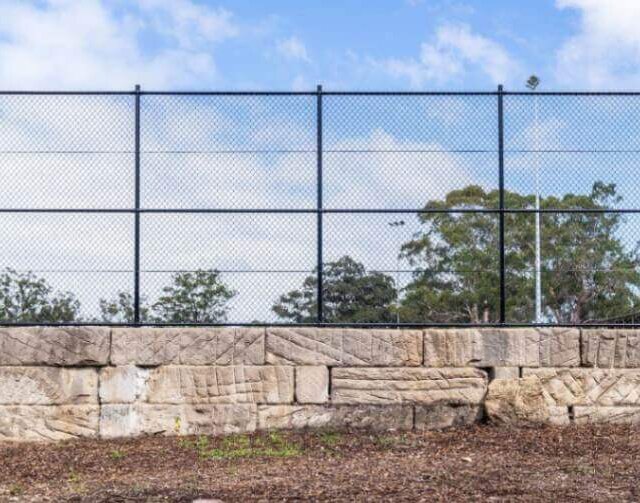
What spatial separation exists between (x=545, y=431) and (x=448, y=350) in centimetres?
132

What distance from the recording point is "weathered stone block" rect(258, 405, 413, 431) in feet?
33.5

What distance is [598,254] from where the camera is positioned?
1064 cm

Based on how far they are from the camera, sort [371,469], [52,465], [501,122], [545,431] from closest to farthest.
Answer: [371,469]
[52,465]
[545,431]
[501,122]

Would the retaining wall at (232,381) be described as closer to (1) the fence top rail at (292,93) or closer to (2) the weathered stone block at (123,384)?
(2) the weathered stone block at (123,384)

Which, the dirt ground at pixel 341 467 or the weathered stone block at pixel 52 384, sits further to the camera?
the weathered stone block at pixel 52 384

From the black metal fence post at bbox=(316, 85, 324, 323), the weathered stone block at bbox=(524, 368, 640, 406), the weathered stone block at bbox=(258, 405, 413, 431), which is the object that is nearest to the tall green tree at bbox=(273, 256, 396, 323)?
the black metal fence post at bbox=(316, 85, 324, 323)

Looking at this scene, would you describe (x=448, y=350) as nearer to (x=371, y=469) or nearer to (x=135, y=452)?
(x=371, y=469)

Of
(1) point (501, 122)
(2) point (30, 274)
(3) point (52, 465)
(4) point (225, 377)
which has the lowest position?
(3) point (52, 465)

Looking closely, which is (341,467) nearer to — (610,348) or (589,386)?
(589,386)

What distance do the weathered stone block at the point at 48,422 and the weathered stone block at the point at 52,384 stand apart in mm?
75

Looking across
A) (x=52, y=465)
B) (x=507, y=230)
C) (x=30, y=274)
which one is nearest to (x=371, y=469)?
(x=52, y=465)

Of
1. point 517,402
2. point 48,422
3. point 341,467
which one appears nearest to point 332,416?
point 341,467

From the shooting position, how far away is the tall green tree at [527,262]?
34.5 feet

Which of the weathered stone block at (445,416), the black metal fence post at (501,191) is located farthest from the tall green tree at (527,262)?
the weathered stone block at (445,416)
